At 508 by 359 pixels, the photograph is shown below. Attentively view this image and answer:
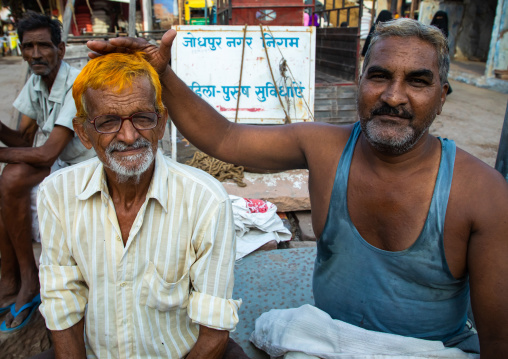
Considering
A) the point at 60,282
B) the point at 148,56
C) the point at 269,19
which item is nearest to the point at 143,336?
the point at 60,282

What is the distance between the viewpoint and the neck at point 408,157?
5.32 feet

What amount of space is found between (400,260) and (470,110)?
8.12 metres

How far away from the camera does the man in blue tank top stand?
1.48 m

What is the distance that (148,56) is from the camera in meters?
1.66

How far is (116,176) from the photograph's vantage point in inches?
61.7

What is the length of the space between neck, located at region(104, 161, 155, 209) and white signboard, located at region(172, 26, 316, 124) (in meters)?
3.12

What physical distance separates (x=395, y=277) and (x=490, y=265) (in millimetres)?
338

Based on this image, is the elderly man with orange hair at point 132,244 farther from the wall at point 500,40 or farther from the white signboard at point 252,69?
the wall at point 500,40

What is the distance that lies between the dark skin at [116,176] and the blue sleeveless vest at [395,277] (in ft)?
1.84

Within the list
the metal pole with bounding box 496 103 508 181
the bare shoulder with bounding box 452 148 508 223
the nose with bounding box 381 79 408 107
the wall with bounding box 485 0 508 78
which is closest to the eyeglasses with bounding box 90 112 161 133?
the nose with bounding box 381 79 408 107

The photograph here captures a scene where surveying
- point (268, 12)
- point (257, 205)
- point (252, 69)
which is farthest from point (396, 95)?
point (268, 12)

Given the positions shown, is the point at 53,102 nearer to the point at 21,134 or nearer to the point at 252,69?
the point at 21,134

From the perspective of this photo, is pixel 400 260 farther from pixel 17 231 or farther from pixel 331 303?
pixel 17 231

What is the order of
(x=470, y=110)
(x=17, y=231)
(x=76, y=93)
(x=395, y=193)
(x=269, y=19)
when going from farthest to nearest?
(x=470, y=110) < (x=269, y=19) < (x=17, y=231) < (x=395, y=193) < (x=76, y=93)
